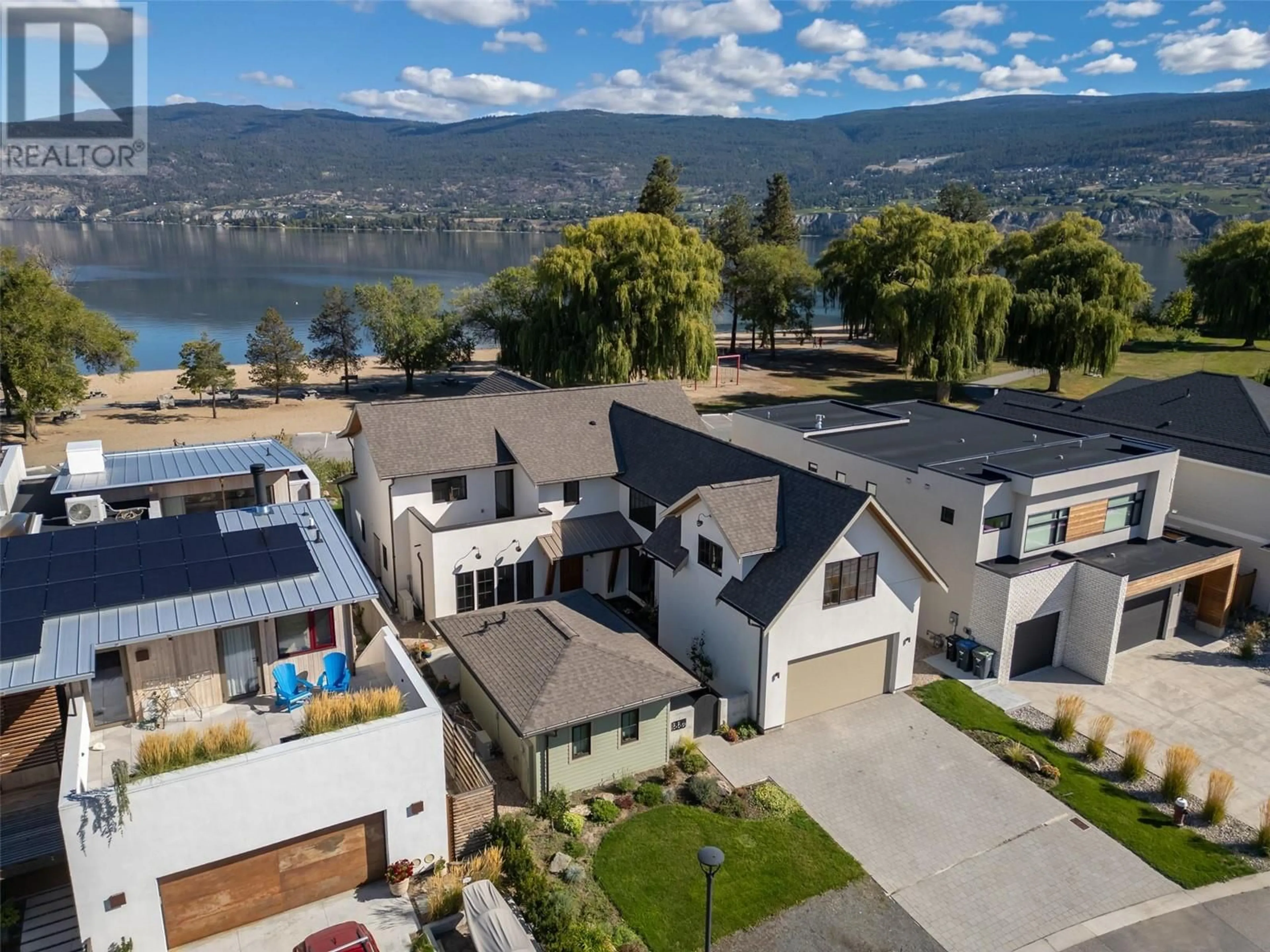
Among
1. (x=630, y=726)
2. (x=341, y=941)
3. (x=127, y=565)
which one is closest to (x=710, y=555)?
(x=630, y=726)

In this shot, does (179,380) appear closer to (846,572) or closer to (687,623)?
(687,623)

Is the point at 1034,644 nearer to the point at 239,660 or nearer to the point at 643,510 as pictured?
the point at 643,510

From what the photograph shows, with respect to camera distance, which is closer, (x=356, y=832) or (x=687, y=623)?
(x=356, y=832)

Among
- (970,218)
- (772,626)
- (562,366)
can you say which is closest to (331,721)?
(772,626)

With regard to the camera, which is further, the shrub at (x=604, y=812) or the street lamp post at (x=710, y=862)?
the shrub at (x=604, y=812)

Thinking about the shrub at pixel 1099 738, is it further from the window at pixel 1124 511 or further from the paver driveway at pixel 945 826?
the window at pixel 1124 511

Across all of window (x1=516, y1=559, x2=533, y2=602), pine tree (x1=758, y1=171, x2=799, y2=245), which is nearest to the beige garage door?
window (x1=516, y1=559, x2=533, y2=602)

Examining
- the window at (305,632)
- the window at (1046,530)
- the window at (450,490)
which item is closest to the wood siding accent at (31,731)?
the window at (305,632)
